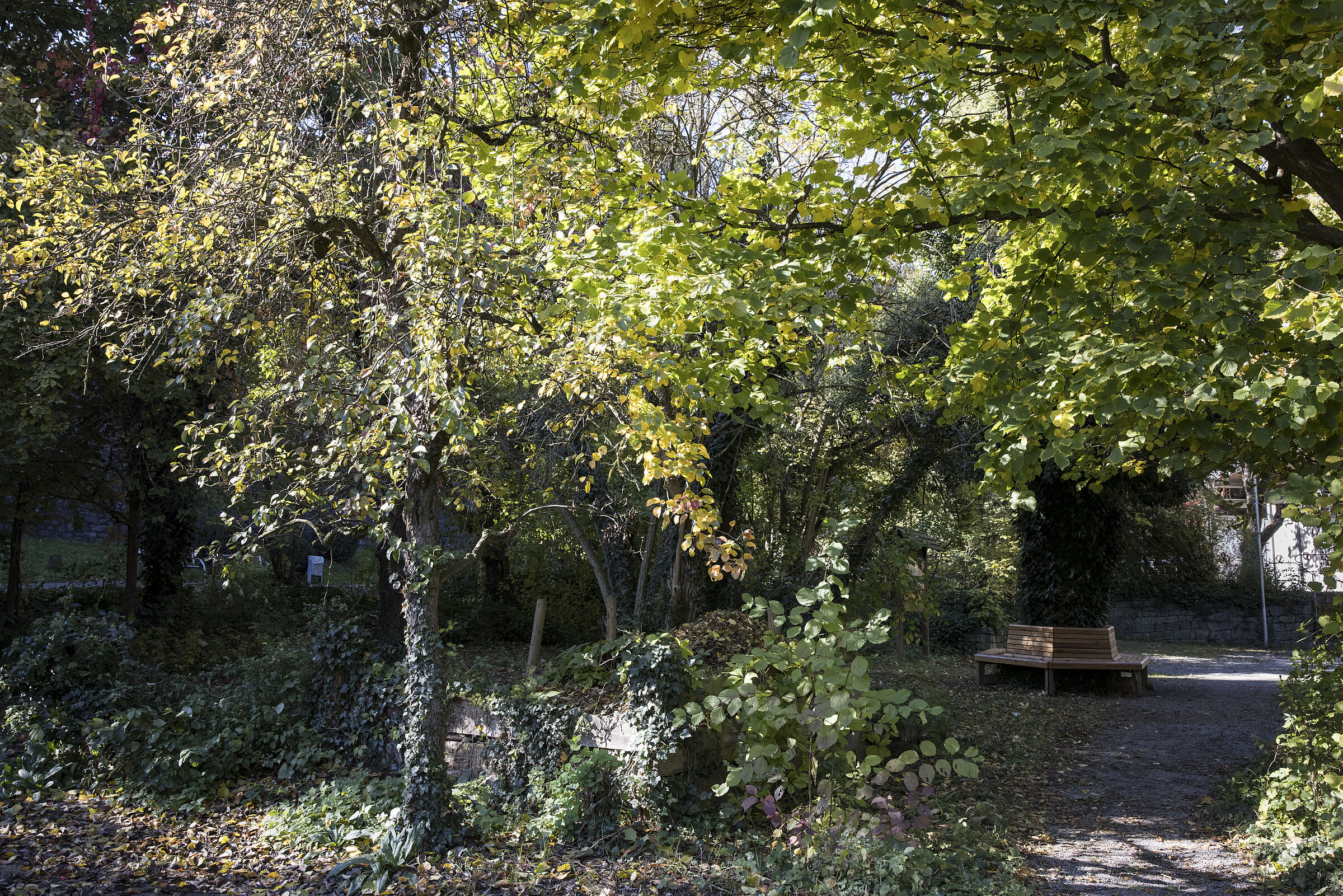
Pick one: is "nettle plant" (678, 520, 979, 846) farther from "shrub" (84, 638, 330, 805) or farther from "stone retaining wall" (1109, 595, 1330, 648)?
"stone retaining wall" (1109, 595, 1330, 648)

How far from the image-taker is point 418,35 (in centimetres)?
575

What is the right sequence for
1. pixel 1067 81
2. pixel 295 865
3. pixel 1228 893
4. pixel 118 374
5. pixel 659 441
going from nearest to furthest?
pixel 1067 81 → pixel 1228 893 → pixel 659 441 → pixel 295 865 → pixel 118 374

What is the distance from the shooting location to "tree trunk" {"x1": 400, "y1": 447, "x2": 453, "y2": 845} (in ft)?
17.1

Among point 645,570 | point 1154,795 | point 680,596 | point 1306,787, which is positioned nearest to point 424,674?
point 680,596

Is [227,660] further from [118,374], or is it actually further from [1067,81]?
[1067,81]

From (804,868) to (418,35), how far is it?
5.47 m

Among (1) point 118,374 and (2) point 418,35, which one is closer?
(2) point 418,35

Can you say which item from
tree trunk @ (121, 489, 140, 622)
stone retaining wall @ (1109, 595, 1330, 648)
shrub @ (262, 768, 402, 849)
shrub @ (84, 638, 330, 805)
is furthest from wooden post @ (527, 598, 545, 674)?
stone retaining wall @ (1109, 595, 1330, 648)

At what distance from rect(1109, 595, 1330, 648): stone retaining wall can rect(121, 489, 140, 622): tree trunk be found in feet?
64.3

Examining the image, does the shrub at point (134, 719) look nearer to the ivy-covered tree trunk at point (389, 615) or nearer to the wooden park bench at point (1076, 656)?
the ivy-covered tree trunk at point (389, 615)

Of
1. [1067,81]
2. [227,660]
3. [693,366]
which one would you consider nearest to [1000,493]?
[693,366]

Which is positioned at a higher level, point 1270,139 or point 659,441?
point 1270,139

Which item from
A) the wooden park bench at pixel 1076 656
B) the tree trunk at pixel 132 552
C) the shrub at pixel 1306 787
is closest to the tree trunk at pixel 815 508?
the wooden park bench at pixel 1076 656

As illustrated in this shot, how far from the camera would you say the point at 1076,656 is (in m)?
11.0
